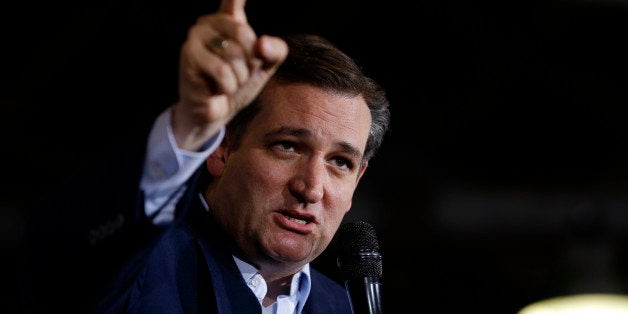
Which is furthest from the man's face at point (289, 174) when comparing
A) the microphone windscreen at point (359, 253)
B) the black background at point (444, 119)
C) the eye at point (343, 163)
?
the black background at point (444, 119)

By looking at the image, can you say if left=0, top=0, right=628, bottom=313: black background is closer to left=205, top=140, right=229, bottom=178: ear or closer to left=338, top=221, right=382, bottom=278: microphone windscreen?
left=205, top=140, right=229, bottom=178: ear

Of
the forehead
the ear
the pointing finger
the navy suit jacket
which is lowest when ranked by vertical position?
the navy suit jacket

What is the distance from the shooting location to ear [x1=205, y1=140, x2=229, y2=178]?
88.4 inches

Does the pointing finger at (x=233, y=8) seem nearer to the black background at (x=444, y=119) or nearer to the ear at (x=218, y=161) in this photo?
the ear at (x=218, y=161)

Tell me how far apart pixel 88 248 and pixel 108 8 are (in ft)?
9.34

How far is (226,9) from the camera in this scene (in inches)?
57.2

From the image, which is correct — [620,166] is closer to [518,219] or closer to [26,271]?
[518,219]

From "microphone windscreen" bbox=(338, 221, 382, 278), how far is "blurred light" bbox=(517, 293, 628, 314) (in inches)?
144

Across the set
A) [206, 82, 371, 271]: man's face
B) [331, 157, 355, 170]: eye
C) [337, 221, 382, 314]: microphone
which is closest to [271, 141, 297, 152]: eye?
[206, 82, 371, 271]: man's face

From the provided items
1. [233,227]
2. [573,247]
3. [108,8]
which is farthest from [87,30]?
[573,247]

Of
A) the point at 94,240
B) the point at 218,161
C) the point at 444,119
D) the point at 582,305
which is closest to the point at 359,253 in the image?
the point at 218,161

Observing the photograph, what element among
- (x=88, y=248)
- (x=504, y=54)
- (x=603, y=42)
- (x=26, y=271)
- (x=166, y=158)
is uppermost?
(x=603, y=42)

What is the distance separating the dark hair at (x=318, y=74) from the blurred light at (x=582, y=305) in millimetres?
3376

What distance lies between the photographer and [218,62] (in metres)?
1.36
